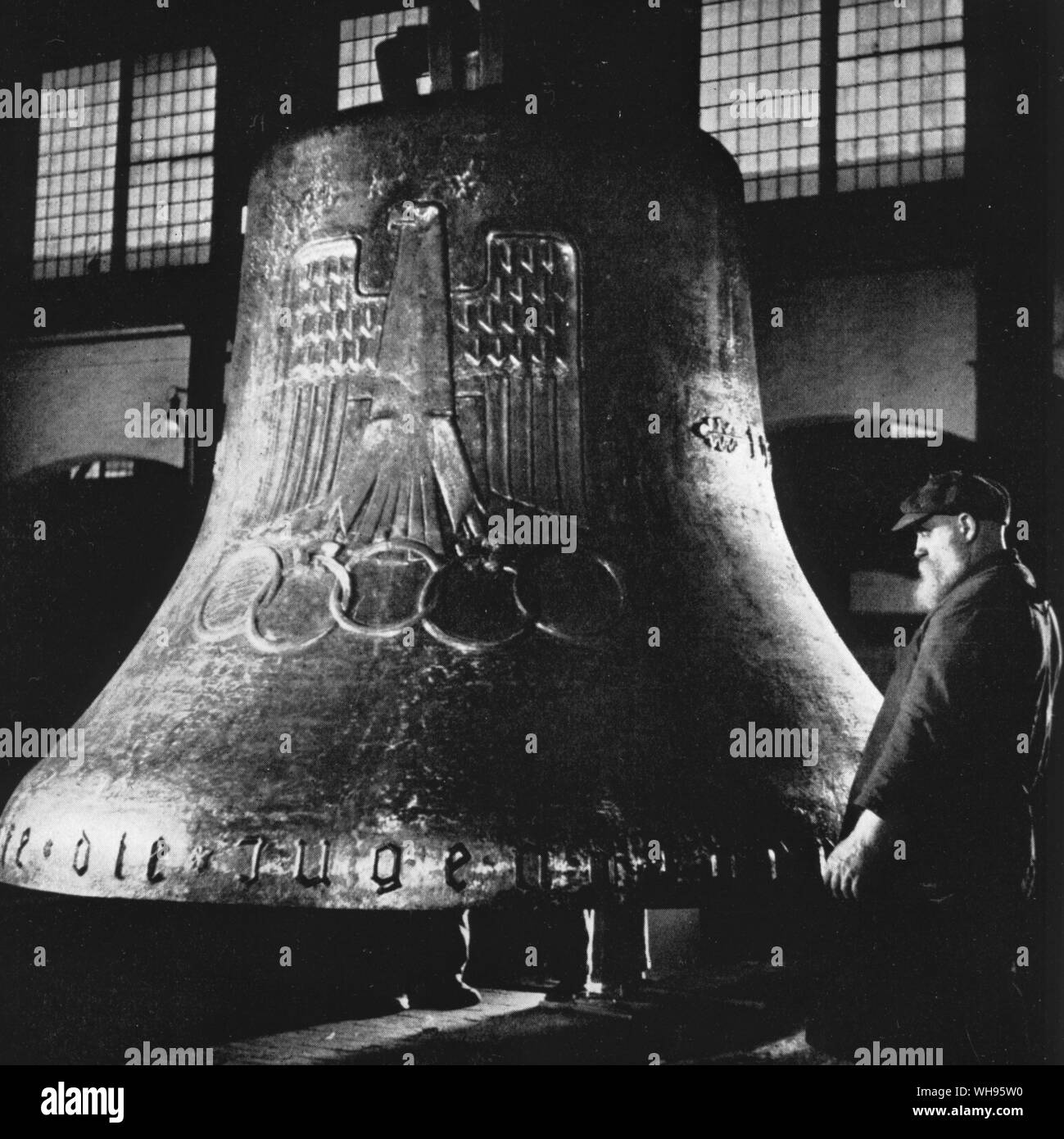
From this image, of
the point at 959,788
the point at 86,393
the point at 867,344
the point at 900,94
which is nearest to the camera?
the point at 959,788

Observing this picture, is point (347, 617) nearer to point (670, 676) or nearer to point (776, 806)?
point (670, 676)

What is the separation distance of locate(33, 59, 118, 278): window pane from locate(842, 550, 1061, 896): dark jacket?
3.69m

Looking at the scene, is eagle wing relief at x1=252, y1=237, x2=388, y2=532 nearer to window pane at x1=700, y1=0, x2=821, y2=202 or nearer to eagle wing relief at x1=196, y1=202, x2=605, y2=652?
eagle wing relief at x1=196, y1=202, x2=605, y2=652

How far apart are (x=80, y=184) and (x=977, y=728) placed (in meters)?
4.27

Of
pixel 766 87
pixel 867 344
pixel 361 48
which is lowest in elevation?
pixel 867 344

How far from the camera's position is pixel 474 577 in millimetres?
1388

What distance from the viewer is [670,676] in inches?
53.0

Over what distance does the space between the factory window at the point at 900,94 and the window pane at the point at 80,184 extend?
2.38 m

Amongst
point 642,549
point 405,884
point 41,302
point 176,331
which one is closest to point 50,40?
point 41,302

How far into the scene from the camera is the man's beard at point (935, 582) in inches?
60.8

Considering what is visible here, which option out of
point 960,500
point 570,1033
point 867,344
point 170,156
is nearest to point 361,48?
point 170,156

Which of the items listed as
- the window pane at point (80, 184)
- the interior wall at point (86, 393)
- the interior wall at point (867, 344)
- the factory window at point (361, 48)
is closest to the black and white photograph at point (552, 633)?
the interior wall at point (867, 344)

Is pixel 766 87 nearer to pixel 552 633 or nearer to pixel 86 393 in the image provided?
pixel 552 633

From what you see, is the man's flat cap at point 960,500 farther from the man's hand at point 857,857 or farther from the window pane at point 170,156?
the window pane at point 170,156
